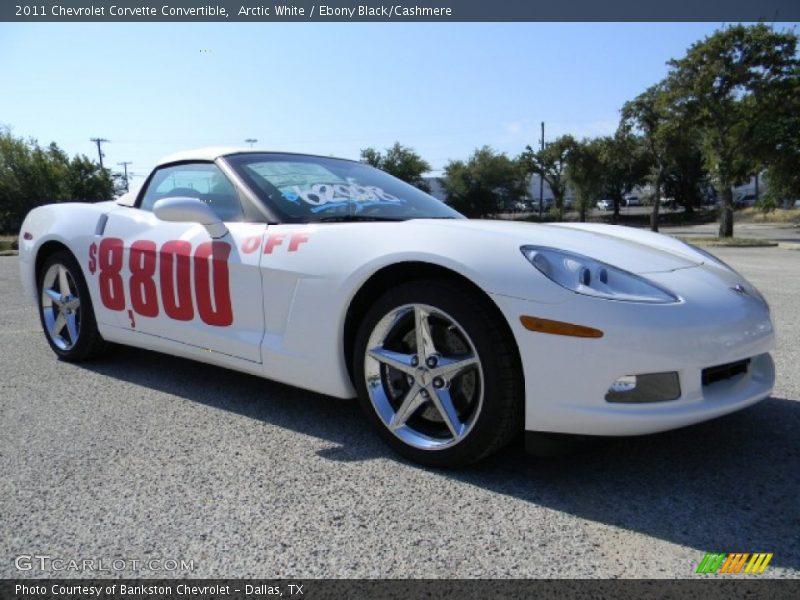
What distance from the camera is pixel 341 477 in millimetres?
2350

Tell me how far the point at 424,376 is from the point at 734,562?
1.15 m

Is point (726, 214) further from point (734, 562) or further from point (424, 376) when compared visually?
point (734, 562)

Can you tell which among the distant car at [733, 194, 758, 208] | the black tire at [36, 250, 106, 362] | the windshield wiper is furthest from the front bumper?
the distant car at [733, 194, 758, 208]

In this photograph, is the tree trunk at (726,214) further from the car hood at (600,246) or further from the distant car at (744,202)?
the distant car at (744,202)

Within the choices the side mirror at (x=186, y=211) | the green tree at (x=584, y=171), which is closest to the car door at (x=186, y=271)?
the side mirror at (x=186, y=211)

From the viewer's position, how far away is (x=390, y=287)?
8.41 ft

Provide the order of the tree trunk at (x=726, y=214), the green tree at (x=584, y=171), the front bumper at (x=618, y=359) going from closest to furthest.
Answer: the front bumper at (x=618, y=359)
the tree trunk at (x=726, y=214)
the green tree at (x=584, y=171)

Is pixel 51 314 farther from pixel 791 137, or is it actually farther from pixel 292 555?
pixel 791 137

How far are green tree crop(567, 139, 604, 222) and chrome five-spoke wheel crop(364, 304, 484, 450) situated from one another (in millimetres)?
36211

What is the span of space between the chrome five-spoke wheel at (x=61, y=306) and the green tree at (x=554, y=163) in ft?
118

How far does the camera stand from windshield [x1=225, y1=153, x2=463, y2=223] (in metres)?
2.96

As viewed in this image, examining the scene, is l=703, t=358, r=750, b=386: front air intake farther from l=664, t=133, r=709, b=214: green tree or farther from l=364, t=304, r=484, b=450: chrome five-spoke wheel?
l=664, t=133, r=709, b=214: green tree

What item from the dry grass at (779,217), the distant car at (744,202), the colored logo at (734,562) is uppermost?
the distant car at (744,202)

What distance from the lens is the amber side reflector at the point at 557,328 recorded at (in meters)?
2.07
